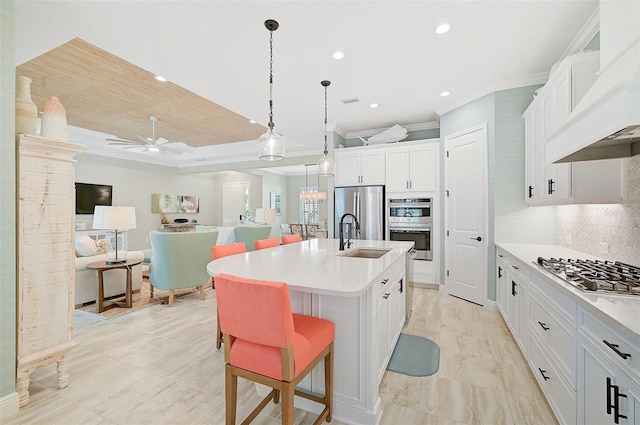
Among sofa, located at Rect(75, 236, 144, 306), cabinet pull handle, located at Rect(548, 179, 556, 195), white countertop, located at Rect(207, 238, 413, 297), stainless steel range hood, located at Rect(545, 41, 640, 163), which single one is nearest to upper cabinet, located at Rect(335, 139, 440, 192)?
cabinet pull handle, located at Rect(548, 179, 556, 195)

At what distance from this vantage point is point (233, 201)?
33.8 feet

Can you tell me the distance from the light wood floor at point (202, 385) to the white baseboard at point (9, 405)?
0.13ft

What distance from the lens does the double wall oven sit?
444 cm

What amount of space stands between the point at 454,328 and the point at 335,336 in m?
1.96

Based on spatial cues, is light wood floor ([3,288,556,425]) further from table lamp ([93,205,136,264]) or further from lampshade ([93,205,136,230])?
lampshade ([93,205,136,230])

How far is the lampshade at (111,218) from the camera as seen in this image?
3.53m

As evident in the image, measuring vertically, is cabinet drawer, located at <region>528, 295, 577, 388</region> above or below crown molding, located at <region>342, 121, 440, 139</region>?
below

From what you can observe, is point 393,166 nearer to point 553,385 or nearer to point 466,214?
point 466,214

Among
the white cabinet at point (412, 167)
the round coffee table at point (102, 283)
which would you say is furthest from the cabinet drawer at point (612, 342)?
the round coffee table at point (102, 283)

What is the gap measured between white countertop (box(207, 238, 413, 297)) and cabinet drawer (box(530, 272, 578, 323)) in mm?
955

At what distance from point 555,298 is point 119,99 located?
17.5 feet

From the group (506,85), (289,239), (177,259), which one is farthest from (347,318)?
(506,85)

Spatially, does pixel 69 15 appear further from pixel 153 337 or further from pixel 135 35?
pixel 153 337

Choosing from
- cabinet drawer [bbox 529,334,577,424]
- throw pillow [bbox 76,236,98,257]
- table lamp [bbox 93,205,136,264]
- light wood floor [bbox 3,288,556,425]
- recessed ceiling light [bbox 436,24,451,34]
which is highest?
recessed ceiling light [bbox 436,24,451,34]
